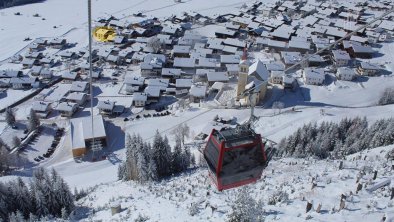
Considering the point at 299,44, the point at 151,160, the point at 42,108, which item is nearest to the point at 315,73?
the point at 299,44

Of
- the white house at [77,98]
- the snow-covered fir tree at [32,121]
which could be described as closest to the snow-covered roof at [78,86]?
the white house at [77,98]

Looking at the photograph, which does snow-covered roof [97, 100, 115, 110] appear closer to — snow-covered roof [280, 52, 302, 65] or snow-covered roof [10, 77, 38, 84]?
snow-covered roof [10, 77, 38, 84]

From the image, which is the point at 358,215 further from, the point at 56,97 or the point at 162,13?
the point at 162,13

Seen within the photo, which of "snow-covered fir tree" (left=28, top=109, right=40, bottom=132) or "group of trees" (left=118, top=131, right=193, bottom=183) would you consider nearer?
"group of trees" (left=118, top=131, right=193, bottom=183)

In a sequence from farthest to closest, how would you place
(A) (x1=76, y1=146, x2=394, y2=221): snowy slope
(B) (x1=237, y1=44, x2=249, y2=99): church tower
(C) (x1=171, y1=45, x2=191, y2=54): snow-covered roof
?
(C) (x1=171, y1=45, x2=191, y2=54): snow-covered roof, (B) (x1=237, y1=44, x2=249, y2=99): church tower, (A) (x1=76, y1=146, x2=394, y2=221): snowy slope

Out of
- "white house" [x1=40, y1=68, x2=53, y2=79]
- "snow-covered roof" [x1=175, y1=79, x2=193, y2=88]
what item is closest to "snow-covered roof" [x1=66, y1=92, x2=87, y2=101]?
"white house" [x1=40, y1=68, x2=53, y2=79]
